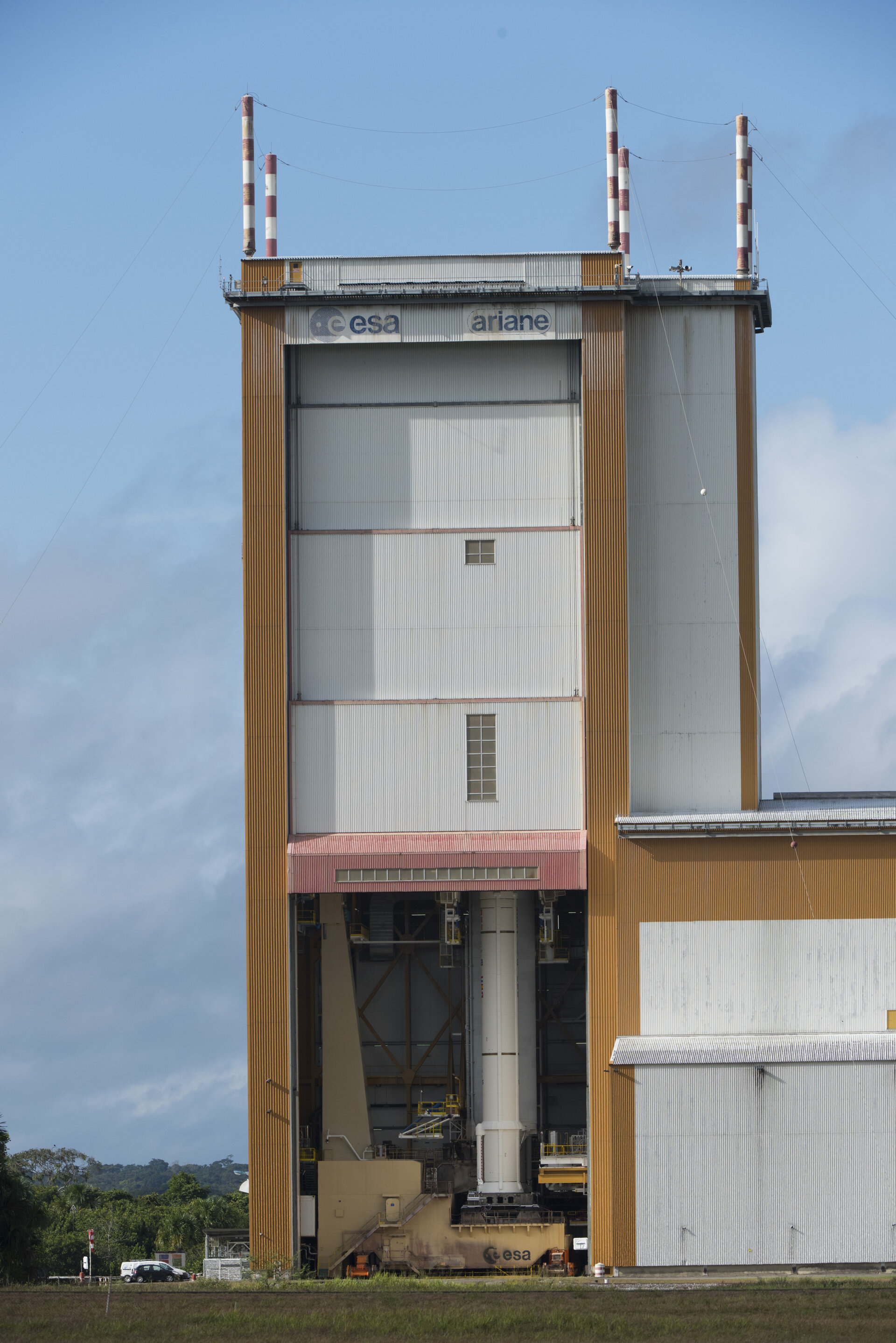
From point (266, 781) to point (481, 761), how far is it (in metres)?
6.51

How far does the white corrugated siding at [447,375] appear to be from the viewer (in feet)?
173

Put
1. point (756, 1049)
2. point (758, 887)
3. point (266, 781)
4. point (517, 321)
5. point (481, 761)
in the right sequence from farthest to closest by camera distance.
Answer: point (517, 321)
point (481, 761)
point (266, 781)
point (758, 887)
point (756, 1049)

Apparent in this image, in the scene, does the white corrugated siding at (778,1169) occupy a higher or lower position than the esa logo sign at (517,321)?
lower

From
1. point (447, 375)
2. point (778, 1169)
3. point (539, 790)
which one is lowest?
point (778, 1169)

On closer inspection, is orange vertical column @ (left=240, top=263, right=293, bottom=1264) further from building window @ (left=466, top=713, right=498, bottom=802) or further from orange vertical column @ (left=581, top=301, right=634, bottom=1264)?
orange vertical column @ (left=581, top=301, right=634, bottom=1264)

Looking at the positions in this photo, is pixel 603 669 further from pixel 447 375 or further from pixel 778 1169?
pixel 778 1169

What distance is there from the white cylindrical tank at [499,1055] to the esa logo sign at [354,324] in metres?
17.3

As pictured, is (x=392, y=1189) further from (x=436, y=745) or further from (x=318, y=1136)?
(x=436, y=745)

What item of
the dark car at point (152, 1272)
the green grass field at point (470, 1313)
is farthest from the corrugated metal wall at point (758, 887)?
the dark car at point (152, 1272)

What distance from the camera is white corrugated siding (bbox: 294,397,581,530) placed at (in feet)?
172

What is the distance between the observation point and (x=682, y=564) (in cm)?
5297

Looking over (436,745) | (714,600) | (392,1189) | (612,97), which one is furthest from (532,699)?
(612,97)

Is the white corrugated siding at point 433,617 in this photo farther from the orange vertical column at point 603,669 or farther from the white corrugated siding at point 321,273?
the white corrugated siding at point 321,273

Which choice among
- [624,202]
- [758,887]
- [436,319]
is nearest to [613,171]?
[624,202]
